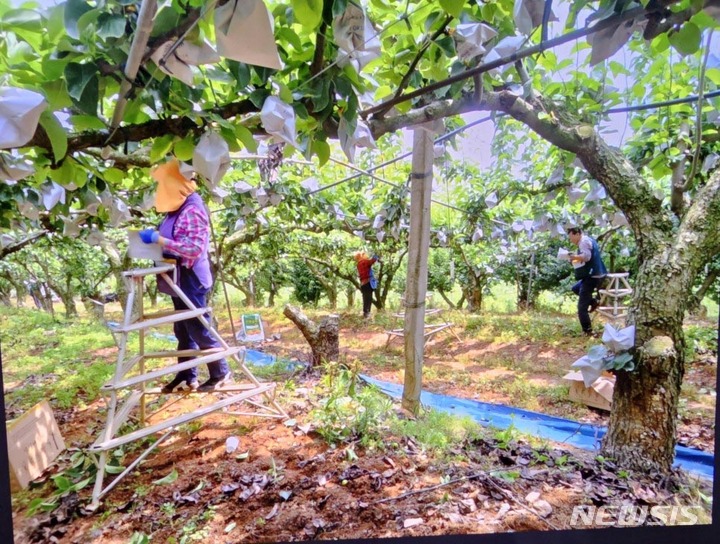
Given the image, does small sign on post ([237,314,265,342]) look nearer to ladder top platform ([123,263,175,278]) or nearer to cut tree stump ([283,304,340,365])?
cut tree stump ([283,304,340,365])

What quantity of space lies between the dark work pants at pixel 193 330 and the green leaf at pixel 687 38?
1274mm

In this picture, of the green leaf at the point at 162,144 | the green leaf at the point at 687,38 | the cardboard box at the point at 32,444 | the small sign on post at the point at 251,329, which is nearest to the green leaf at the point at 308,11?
the green leaf at the point at 162,144

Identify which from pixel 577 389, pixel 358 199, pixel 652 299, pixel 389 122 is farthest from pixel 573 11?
pixel 358 199

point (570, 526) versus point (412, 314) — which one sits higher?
point (412, 314)

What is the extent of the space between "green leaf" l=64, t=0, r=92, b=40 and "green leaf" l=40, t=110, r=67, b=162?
0.52 feet

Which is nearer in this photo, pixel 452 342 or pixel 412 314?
pixel 412 314

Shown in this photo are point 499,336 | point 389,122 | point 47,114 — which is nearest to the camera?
point 47,114

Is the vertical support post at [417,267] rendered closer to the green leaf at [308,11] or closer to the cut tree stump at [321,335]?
the cut tree stump at [321,335]

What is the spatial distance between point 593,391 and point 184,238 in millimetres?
1480

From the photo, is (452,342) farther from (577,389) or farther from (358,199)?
(358,199)

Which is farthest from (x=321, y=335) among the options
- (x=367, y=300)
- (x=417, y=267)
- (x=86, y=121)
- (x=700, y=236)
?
(x=700, y=236)

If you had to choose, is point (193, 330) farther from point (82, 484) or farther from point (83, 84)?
point (83, 84)

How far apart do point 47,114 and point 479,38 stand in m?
0.75

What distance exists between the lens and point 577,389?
1257 millimetres
